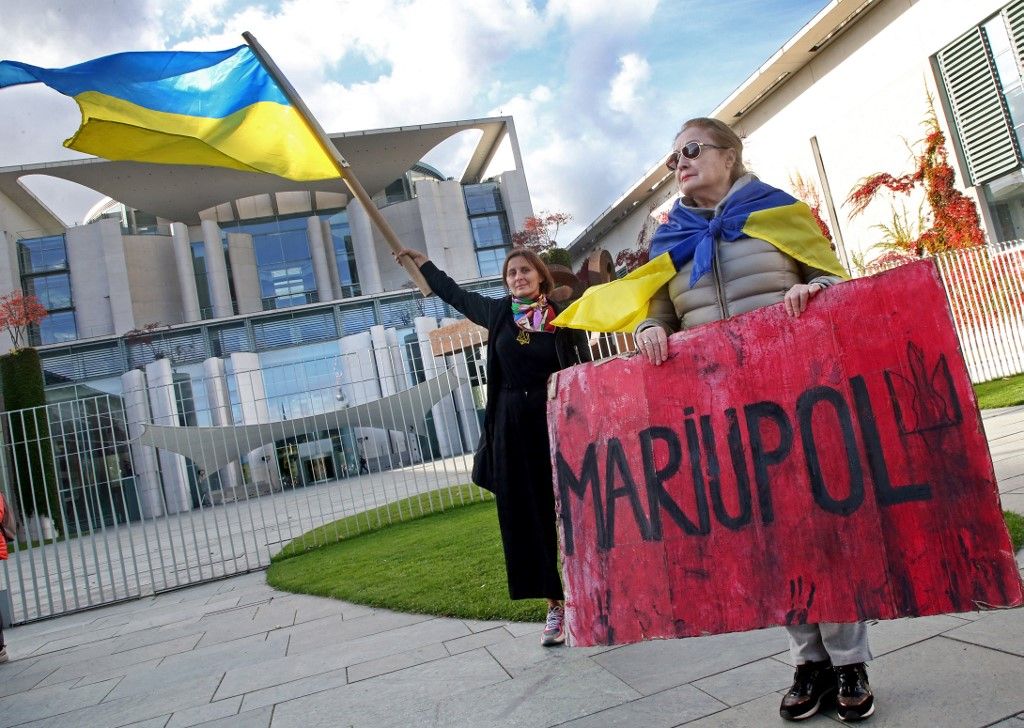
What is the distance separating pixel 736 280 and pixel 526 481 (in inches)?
57.6

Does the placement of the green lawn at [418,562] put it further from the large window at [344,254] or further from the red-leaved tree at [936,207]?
the large window at [344,254]

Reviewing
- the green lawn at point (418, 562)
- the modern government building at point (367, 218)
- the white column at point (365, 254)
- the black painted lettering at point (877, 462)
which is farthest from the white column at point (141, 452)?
the white column at point (365, 254)

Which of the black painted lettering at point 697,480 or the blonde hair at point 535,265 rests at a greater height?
the blonde hair at point 535,265

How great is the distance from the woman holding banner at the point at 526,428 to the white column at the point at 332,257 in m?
33.8

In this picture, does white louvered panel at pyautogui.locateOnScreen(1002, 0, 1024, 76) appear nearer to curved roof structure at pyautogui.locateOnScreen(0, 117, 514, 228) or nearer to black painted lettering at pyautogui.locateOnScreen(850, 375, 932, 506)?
black painted lettering at pyautogui.locateOnScreen(850, 375, 932, 506)

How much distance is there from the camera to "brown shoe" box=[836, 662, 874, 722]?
193 cm

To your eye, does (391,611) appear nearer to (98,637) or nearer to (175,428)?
(98,637)

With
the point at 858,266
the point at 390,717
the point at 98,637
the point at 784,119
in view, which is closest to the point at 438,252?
the point at 784,119

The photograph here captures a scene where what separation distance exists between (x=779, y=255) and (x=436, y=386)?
801cm

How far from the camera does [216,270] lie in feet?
113

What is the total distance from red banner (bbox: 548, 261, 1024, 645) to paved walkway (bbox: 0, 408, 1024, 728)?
41cm

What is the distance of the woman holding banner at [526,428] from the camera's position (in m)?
3.18

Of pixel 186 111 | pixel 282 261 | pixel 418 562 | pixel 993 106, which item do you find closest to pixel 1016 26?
pixel 993 106

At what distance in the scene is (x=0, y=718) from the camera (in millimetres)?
3613
